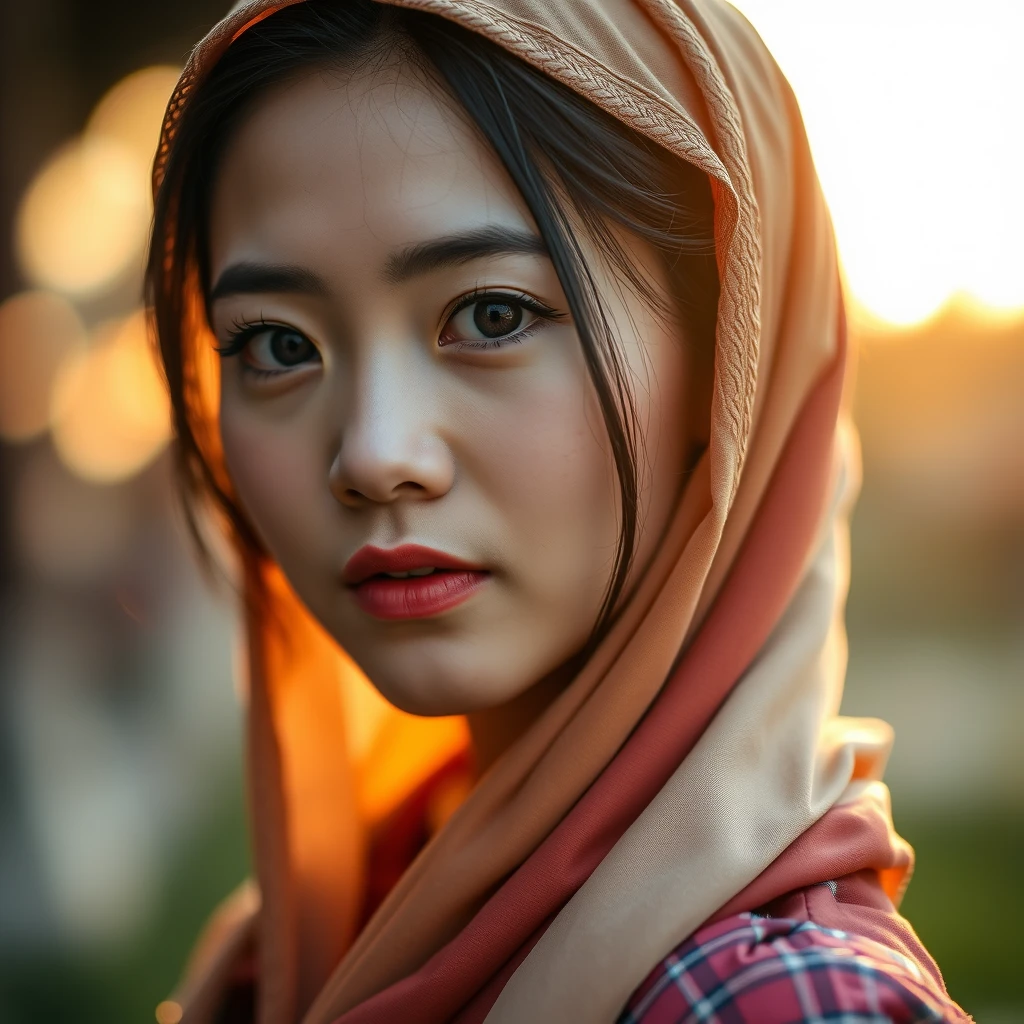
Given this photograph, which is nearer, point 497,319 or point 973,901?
point 497,319

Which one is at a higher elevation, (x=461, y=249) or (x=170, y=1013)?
(x=461, y=249)

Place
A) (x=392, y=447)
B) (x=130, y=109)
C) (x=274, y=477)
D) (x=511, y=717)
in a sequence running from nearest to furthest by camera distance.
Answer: (x=392, y=447) < (x=274, y=477) < (x=511, y=717) < (x=130, y=109)

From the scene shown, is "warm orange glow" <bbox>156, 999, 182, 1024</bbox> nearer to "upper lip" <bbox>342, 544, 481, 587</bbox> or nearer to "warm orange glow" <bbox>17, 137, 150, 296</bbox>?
"upper lip" <bbox>342, 544, 481, 587</bbox>

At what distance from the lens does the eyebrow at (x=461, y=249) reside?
77cm

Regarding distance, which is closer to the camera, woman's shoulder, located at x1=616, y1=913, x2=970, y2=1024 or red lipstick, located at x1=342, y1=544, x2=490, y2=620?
woman's shoulder, located at x1=616, y1=913, x2=970, y2=1024

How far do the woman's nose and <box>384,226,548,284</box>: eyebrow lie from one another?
3.5 inches

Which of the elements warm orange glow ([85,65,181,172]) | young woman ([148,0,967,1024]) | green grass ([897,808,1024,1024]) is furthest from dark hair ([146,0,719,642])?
warm orange glow ([85,65,181,172])

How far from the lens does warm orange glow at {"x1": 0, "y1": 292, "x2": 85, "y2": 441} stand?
375 centimetres

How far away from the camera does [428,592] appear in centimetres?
83

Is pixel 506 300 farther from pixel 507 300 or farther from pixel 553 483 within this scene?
pixel 553 483

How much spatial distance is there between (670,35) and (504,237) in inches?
10.2

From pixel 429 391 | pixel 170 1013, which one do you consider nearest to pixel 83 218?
pixel 170 1013

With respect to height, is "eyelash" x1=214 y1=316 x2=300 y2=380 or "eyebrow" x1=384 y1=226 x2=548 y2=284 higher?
"eyebrow" x1=384 y1=226 x2=548 y2=284

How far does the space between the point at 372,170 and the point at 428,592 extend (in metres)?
0.35
